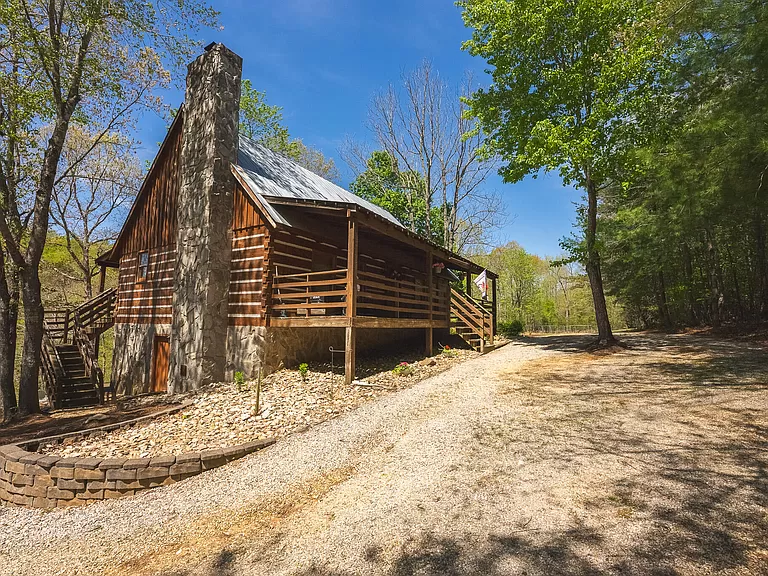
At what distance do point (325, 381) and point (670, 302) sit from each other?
21.9 metres

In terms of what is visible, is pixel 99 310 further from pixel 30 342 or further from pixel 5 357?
pixel 30 342

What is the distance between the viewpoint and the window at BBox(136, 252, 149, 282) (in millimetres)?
14443

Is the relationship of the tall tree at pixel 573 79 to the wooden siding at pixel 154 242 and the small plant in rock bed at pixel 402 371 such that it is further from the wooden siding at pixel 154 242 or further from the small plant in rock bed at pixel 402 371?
the wooden siding at pixel 154 242

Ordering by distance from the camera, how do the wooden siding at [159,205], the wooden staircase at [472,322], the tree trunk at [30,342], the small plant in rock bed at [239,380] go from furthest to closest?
the wooden staircase at [472,322], the wooden siding at [159,205], the tree trunk at [30,342], the small plant in rock bed at [239,380]

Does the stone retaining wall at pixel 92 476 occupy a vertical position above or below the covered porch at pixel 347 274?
below

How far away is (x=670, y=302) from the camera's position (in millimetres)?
22250

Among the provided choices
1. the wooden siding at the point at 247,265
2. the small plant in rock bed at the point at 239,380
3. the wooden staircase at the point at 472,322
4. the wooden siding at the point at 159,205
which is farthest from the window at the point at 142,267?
the wooden staircase at the point at 472,322

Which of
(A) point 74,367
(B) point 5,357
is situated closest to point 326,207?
(B) point 5,357

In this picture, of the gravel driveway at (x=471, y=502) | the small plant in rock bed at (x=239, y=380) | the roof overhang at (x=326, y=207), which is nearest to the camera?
the gravel driveway at (x=471, y=502)

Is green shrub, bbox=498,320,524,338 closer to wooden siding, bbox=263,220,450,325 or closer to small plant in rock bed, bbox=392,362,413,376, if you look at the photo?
wooden siding, bbox=263,220,450,325

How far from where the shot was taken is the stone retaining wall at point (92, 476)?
223 inches

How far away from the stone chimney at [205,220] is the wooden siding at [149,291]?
78.4 inches

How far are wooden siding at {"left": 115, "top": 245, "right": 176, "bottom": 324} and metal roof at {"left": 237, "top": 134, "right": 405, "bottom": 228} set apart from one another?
3.97m

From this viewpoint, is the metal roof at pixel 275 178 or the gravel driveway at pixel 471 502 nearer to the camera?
the gravel driveway at pixel 471 502
